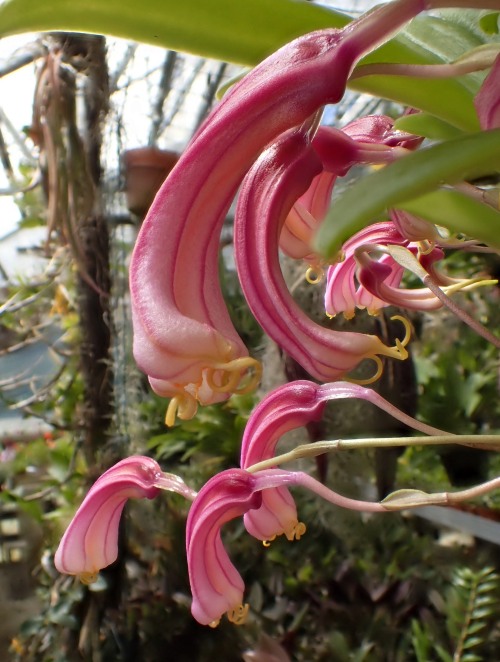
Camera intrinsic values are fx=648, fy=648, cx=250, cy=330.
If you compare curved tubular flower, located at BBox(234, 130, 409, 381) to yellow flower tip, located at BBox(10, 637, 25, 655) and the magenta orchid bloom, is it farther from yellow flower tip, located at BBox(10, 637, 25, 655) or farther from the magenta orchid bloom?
yellow flower tip, located at BBox(10, 637, 25, 655)

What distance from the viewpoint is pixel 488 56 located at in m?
0.20

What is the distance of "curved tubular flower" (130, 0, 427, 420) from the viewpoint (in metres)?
0.17

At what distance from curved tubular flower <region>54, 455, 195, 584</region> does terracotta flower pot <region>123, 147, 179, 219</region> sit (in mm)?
1210

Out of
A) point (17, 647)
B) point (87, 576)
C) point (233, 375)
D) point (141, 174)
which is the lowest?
point (17, 647)

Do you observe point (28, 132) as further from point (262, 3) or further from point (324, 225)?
point (324, 225)

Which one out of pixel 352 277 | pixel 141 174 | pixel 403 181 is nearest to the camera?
pixel 403 181

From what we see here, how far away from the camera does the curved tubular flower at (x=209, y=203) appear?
6.6 inches

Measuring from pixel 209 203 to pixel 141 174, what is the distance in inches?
53.7

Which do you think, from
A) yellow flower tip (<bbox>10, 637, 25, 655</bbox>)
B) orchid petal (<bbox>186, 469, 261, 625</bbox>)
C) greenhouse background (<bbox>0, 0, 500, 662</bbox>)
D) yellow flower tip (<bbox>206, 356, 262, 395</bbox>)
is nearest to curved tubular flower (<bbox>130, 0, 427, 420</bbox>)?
yellow flower tip (<bbox>206, 356, 262, 395</bbox>)

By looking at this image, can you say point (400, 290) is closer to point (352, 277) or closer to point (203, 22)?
point (352, 277)

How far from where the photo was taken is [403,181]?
0.48 ft

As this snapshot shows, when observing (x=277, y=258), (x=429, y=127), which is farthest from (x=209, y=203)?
(x=429, y=127)

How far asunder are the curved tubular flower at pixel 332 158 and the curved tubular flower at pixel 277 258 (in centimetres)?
2

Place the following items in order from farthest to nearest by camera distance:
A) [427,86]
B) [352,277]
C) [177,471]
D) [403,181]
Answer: [177,471] → [352,277] → [427,86] → [403,181]
